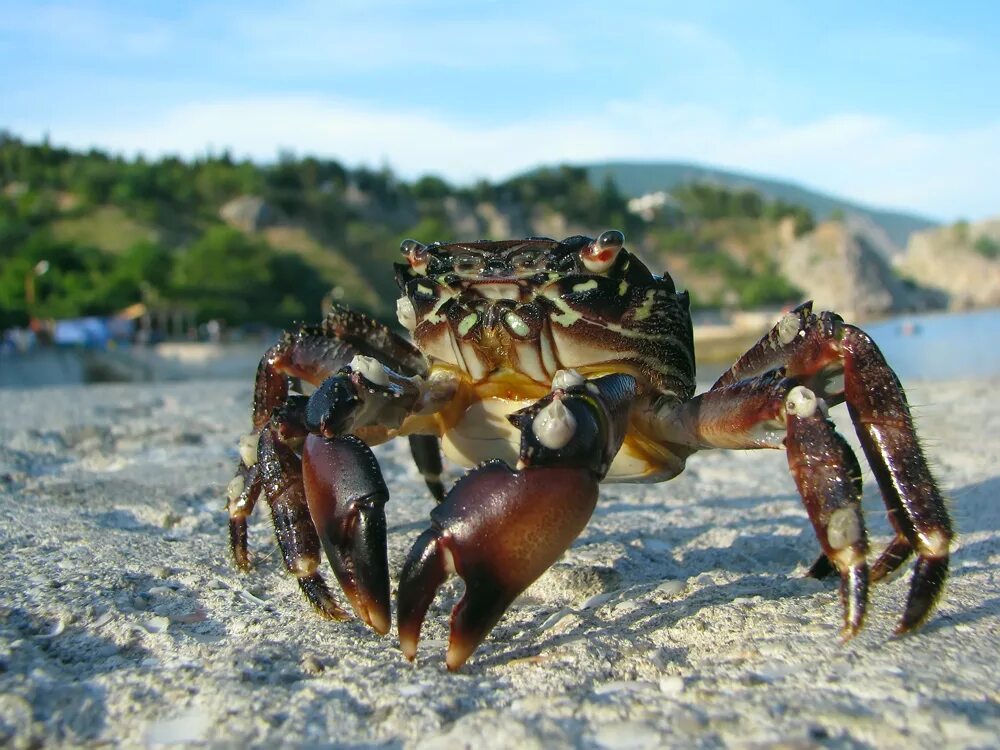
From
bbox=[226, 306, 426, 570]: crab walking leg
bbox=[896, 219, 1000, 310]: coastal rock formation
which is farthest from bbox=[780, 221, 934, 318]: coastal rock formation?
bbox=[226, 306, 426, 570]: crab walking leg

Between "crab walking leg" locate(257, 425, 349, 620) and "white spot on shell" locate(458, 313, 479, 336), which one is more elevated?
"white spot on shell" locate(458, 313, 479, 336)

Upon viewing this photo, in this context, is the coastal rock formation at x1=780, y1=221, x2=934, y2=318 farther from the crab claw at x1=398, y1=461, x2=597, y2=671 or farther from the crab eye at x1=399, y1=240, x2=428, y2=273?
the crab claw at x1=398, y1=461, x2=597, y2=671

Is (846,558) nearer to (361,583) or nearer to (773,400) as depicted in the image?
(773,400)

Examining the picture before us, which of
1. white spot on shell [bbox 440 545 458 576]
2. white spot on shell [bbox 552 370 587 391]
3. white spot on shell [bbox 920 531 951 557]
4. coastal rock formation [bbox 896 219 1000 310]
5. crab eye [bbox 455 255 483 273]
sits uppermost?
crab eye [bbox 455 255 483 273]

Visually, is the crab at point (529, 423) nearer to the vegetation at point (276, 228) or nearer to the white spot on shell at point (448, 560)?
the white spot on shell at point (448, 560)

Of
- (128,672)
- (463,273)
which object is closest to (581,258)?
(463,273)

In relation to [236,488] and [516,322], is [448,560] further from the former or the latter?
[236,488]

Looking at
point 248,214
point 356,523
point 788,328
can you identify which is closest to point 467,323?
point 356,523
